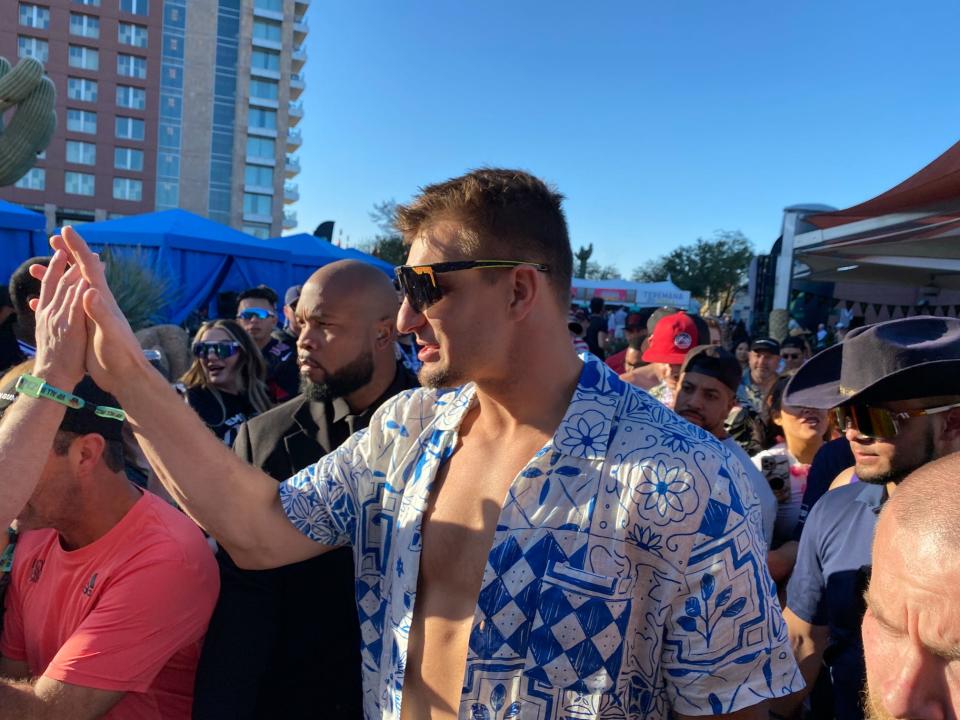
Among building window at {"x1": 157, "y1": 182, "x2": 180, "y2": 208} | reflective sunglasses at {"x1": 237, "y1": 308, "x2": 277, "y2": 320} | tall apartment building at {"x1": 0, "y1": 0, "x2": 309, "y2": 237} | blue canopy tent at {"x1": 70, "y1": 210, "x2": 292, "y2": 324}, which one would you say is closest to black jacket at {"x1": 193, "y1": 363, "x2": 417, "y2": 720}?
Answer: reflective sunglasses at {"x1": 237, "y1": 308, "x2": 277, "y2": 320}

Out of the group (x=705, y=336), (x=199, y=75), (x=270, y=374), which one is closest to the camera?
(x=705, y=336)

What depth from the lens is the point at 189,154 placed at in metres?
63.3

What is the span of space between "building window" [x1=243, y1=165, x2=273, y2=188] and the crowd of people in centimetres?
6860

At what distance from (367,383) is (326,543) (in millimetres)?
1076

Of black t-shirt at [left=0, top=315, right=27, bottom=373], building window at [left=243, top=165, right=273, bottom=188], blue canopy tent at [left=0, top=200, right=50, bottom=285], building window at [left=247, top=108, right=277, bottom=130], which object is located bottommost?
black t-shirt at [left=0, top=315, right=27, bottom=373]

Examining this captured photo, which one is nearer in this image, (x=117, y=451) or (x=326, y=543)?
(x=326, y=543)

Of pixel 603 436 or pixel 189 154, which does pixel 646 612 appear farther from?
pixel 189 154

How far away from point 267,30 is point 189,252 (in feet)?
210

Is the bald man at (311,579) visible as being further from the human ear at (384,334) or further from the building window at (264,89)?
the building window at (264,89)

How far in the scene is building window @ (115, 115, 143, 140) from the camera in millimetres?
63125

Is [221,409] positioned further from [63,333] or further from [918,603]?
[918,603]

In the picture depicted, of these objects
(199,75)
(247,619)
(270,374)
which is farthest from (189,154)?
(247,619)

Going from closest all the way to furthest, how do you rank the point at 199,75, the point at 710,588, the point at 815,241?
1. the point at 710,588
2. the point at 815,241
3. the point at 199,75

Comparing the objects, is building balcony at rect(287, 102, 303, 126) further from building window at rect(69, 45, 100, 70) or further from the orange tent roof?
the orange tent roof
